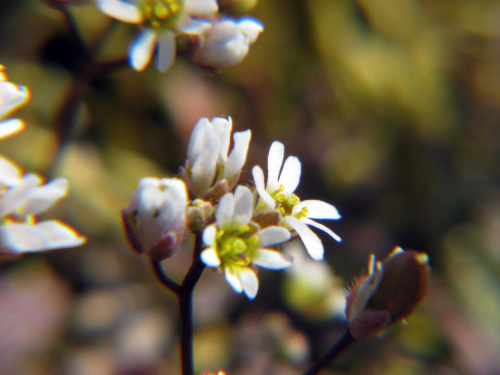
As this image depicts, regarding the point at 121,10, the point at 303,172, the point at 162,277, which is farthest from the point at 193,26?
the point at 303,172

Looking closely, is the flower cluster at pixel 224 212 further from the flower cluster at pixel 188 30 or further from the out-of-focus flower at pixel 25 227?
the flower cluster at pixel 188 30

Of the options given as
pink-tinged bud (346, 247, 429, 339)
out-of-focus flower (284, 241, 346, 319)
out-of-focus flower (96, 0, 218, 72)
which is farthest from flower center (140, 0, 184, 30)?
out-of-focus flower (284, 241, 346, 319)

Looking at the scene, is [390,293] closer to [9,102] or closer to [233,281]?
[233,281]

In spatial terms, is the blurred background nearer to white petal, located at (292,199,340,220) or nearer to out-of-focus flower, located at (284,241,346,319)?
out-of-focus flower, located at (284,241,346,319)

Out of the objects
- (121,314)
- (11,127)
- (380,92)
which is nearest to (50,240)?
(11,127)

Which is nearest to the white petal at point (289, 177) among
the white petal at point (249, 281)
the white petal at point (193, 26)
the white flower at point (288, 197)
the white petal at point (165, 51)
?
the white flower at point (288, 197)
